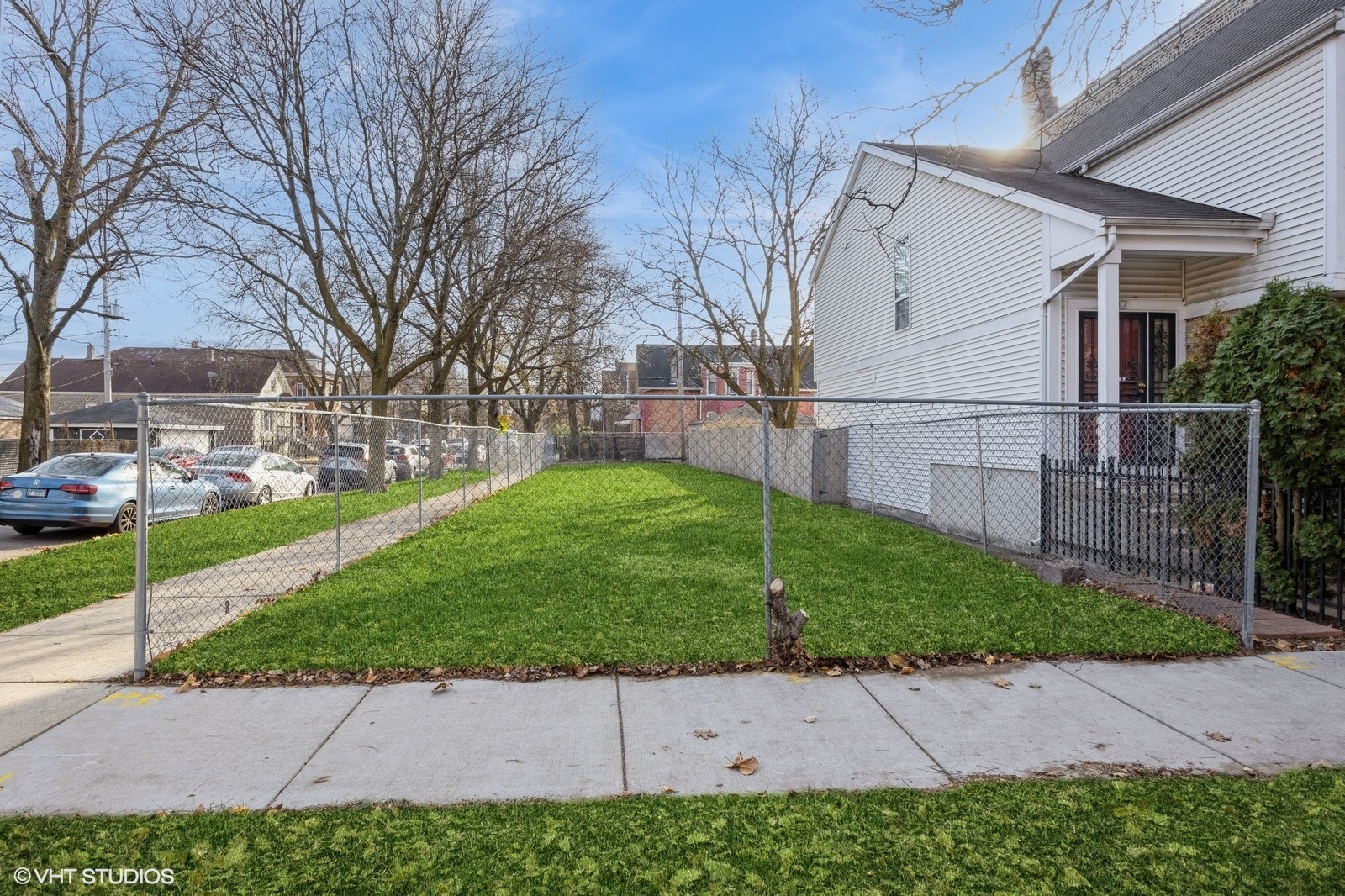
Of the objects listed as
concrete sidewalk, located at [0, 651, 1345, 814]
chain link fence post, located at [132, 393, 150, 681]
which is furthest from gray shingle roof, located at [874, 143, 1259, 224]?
chain link fence post, located at [132, 393, 150, 681]

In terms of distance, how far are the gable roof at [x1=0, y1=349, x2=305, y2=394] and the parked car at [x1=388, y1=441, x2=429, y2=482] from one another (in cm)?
4067

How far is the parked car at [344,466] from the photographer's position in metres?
8.44

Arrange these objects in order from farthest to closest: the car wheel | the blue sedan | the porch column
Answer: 1. the car wheel
2. the blue sedan
3. the porch column

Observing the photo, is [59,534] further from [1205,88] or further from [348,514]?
[1205,88]

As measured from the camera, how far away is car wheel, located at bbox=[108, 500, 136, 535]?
1212 cm

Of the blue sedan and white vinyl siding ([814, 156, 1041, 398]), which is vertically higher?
white vinyl siding ([814, 156, 1041, 398])

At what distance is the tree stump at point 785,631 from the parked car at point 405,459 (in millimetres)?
7339

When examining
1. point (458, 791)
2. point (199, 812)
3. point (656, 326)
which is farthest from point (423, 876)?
point (656, 326)

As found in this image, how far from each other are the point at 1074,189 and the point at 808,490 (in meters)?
7.67

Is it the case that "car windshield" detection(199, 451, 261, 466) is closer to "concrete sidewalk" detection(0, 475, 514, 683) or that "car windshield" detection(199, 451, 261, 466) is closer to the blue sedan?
"concrete sidewalk" detection(0, 475, 514, 683)

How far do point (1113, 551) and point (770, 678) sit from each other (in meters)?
5.24

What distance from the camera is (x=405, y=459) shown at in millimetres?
12758

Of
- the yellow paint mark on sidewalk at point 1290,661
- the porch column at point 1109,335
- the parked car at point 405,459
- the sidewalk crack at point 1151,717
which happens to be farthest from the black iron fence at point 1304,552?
the parked car at point 405,459

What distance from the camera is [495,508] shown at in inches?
573
